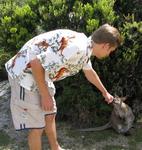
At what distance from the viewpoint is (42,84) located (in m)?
4.29

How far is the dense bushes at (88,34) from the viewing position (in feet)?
19.0

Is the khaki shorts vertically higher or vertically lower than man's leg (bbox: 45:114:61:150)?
higher

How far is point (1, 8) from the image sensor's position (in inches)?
259

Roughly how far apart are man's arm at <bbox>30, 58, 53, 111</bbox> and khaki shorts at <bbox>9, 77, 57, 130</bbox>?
165mm

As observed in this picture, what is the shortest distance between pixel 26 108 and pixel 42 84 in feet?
1.31

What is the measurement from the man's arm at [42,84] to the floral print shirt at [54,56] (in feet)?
0.13

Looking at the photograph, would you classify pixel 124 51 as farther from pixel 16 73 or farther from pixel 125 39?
pixel 16 73

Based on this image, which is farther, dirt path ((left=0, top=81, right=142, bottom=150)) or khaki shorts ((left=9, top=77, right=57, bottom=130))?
dirt path ((left=0, top=81, right=142, bottom=150))

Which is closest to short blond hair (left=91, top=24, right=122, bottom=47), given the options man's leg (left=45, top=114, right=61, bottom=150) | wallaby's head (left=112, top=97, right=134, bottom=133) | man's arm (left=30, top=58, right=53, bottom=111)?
man's arm (left=30, top=58, right=53, bottom=111)

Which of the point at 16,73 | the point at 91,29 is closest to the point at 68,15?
the point at 91,29

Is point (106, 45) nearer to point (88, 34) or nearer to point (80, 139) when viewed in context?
point (88, 34)

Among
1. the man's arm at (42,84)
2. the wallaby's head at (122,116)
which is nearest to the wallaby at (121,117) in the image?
the wallaby's head at (122,116)

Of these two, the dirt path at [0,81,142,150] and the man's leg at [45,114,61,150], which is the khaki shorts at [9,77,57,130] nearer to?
the man's leg at [45,114,61,150]

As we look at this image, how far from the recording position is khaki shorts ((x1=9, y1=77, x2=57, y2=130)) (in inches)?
178
